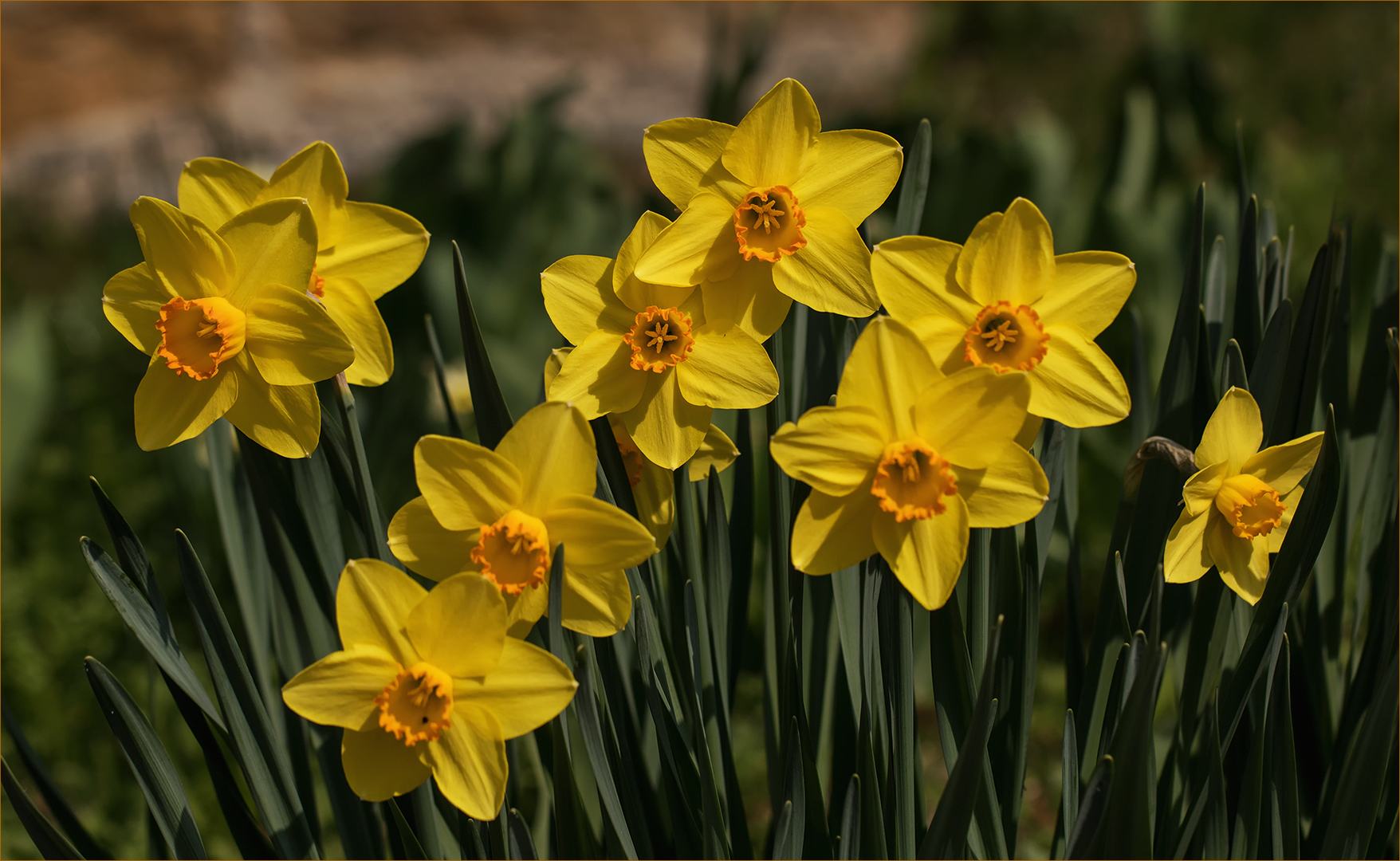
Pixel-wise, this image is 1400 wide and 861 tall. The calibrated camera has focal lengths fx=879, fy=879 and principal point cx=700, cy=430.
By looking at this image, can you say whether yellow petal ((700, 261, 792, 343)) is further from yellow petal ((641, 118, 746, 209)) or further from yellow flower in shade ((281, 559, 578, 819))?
yellow flower in shade ((281, 559, 578, 819))

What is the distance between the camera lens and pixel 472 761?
0.56 meters

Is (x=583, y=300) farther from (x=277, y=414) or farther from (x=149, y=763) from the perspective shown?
(x=149, y=763)

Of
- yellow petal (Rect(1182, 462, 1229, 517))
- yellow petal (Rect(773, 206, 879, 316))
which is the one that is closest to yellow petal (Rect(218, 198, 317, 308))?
yellow petal (Rect(773, 206, 879, 316))

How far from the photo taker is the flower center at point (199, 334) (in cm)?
58

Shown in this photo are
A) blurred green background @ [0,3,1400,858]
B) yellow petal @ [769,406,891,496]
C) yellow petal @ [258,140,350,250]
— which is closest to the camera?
yellow petal @ [769,406,891,496]

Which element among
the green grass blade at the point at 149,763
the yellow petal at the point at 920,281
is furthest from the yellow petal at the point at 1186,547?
the green grass blade at the point at 149,763

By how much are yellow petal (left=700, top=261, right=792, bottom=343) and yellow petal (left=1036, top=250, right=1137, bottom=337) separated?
181 millimetres

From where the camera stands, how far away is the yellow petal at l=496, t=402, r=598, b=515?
56 centimetres

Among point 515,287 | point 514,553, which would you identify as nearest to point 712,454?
point 514,553

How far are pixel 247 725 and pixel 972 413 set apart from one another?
1.99 ft

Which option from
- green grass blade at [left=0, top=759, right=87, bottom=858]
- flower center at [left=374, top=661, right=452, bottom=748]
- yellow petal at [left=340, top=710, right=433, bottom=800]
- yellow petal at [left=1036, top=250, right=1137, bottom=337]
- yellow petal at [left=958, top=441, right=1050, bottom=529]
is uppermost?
yellow petal at [left=1036, top=250, right=1137, bottom=337]

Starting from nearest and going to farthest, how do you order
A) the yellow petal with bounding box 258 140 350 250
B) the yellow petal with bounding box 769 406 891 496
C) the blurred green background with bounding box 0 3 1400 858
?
the yellow petal with bounding box 769 406 891 496 → the yellow petal with bounding box 258 140 350 250 → the blurred green background with bounding box 0 3 1400 858

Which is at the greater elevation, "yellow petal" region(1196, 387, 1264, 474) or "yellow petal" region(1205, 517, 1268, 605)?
"yellow petal" region(1196, 387, 1264, 474)

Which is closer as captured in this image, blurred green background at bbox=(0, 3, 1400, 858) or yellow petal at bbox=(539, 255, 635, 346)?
yellow petal at bbox=(539, 255, 635, 346)
